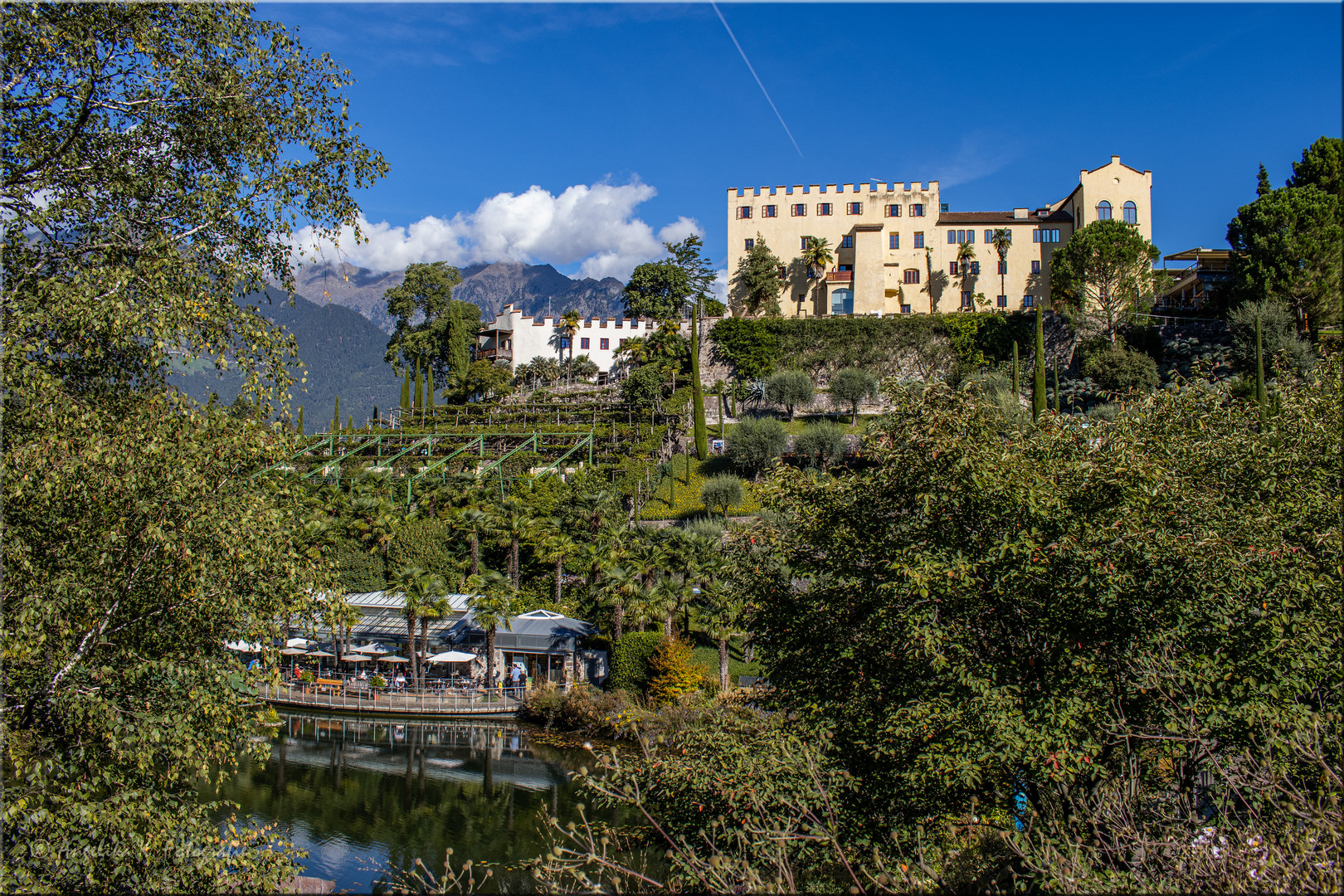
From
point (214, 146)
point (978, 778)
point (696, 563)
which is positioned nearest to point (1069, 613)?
point (978, 778)

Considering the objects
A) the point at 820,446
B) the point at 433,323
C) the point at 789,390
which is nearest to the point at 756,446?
the point at 820,446

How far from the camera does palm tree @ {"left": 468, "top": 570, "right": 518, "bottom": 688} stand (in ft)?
98.1

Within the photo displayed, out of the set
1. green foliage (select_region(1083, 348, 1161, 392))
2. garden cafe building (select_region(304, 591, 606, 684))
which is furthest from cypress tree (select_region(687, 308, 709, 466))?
green foliage (select_region(1083, 348, 1161, 392))

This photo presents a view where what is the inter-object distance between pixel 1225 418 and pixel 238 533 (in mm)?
14238

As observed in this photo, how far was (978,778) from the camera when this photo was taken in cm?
876

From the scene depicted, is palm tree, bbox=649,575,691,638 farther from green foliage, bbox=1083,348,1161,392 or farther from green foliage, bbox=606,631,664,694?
green foliage, bbox=1083,348,1161,392

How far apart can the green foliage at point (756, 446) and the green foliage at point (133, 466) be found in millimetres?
39357

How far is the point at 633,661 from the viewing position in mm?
28141

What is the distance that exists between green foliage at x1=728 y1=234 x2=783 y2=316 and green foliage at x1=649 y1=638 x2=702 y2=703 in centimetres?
4271

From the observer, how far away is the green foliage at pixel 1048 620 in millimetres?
8625

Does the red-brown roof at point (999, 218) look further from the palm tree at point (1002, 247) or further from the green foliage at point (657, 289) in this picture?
the green foliage at point (657, 289)

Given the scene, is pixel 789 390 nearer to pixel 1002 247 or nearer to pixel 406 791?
pixel 1002 247

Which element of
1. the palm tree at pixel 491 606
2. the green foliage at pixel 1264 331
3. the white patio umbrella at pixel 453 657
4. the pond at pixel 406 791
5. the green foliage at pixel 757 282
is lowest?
the pond at pixel 406 791

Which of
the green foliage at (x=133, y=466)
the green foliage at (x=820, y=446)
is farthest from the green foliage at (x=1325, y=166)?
the green foliage at (x=133, y=466)
